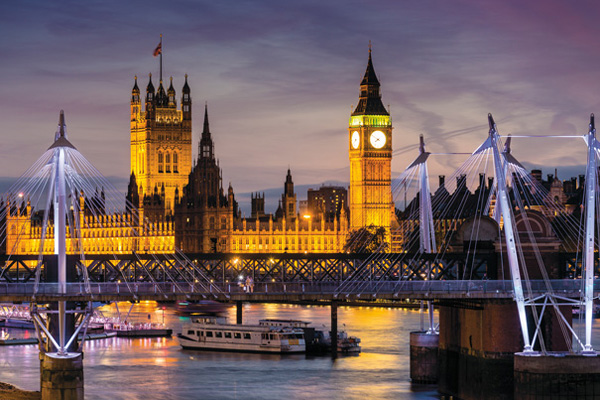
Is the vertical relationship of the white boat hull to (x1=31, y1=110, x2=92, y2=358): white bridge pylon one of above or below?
below

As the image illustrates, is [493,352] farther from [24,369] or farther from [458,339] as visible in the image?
[24,369]

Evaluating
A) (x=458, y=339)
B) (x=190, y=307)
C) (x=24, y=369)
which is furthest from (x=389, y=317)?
(x=458, y=339)

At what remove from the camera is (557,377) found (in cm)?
5025

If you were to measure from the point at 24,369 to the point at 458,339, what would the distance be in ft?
89.6

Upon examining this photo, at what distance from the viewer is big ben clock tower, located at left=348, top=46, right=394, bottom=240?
173m

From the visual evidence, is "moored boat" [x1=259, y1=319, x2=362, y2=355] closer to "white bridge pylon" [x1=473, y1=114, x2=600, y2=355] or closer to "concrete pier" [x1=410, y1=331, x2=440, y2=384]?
"concrete pier" [x1=410, y1=331, x2=440, y2=384]

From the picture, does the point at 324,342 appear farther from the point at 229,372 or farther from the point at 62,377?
the point at 62,377

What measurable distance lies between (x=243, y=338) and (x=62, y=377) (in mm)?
32138

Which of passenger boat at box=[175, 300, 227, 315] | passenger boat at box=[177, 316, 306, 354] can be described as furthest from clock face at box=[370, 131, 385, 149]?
passenger boat at box=[177, 316, 306, 354]

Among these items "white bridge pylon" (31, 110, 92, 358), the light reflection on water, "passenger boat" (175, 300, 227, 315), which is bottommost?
the light reflection on water

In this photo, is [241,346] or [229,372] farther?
[241,346]

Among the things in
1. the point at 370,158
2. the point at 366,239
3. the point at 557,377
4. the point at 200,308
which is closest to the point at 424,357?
the point at 557,377

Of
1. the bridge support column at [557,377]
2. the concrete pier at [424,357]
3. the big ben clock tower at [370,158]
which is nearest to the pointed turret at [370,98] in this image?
the big ben clock tower at [370,158]

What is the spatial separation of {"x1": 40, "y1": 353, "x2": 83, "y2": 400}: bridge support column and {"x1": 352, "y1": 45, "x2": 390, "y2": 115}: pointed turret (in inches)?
4777
